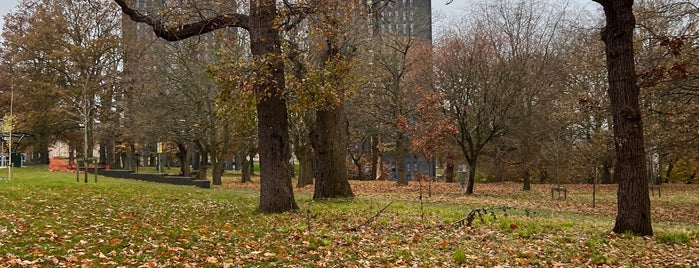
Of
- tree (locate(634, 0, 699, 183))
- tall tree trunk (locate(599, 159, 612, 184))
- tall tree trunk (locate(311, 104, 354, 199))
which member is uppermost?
tree (locate(634, 0, 699, 183))

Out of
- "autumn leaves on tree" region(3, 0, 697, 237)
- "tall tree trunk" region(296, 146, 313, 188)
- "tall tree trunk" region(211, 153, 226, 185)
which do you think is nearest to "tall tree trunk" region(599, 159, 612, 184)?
"autumn leaves on tree" region(3, 0, 697, 237)

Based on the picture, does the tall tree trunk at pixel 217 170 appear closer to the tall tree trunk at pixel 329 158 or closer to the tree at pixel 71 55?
the tree at pixel 71 55

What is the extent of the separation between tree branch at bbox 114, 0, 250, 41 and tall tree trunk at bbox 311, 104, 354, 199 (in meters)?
5.98

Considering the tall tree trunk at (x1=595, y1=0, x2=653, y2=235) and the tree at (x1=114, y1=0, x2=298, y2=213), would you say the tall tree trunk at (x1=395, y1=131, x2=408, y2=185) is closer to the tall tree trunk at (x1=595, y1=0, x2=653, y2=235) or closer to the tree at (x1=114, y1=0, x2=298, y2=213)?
the tree at (x1=114, y1=0, x2=298, y2=213)

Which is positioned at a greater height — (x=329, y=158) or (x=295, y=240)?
(x=329, y=158)

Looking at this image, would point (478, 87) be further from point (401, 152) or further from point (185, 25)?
point (185, 25)

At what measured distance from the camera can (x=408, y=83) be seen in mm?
32906

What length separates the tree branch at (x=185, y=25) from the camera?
11.2m

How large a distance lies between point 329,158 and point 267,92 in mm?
6312

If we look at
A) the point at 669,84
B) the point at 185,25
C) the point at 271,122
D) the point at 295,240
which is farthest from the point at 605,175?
the point at 295,240

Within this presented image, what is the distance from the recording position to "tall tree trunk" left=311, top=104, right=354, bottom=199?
17.1m

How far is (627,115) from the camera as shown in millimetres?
8781

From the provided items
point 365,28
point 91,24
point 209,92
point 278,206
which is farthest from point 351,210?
point 91,24

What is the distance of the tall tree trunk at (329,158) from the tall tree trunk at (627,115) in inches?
368
